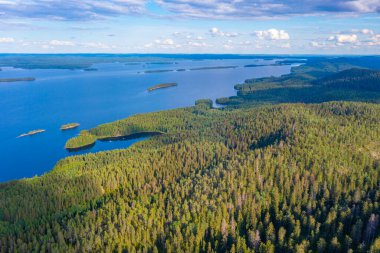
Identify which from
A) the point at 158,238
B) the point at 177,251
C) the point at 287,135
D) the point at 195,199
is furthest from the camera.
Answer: the point at 287,135

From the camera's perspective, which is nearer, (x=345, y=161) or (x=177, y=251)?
(x=177, y=251)

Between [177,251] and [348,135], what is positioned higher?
[348,135]

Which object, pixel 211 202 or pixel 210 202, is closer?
pixel 211 202

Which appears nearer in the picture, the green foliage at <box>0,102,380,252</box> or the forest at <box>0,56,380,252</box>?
the forest at <box>0,56,380,252</box>

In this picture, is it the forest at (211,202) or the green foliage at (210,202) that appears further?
the green foliage at (210,202)

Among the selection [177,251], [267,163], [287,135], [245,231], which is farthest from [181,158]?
[177,251]

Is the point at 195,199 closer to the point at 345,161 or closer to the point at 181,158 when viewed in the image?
the point at 181,158

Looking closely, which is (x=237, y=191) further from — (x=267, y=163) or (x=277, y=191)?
(x=267, y=163)

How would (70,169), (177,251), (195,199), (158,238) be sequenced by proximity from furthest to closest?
(70,169) < (195,199) < (158,238) < (177,251)

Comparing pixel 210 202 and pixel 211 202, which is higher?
pixel 211 202

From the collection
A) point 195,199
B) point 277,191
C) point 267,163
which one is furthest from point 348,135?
point 195,199
